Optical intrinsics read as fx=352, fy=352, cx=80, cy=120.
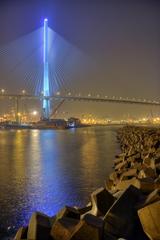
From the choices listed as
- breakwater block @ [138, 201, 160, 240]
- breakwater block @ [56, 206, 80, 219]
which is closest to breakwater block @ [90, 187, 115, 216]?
breakwater block @ [56, 206, 80, 219]

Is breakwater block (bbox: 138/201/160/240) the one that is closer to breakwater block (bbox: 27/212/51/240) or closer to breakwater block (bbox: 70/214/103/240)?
breakwater block (bbox: 70/214/103/240)

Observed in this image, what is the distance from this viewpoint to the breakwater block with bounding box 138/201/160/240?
6.10ft

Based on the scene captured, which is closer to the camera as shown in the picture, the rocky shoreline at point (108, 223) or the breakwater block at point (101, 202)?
the rocky shoreline at point (108, 223)

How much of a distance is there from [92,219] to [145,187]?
0.83 m

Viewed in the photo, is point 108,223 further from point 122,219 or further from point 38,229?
point 38,229

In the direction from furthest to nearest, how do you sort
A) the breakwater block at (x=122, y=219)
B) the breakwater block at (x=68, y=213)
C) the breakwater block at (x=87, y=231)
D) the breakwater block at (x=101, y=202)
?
1. the breakwater block at (x=101, y=202)
2. the breakwater block at (x=68, y=213)
3. the breakwater block at (x=122, y=219)
4. the breakwater block at (x=87, y=231)

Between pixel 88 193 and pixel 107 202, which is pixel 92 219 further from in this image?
pixel 88 193

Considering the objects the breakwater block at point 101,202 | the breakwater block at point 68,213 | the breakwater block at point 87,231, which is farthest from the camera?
the breakwater block at point 101,202

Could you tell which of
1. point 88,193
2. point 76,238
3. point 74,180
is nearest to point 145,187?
point 76,238

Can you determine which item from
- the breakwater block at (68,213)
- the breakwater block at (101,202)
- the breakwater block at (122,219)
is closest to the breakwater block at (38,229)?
the breakwater block at (68,213)

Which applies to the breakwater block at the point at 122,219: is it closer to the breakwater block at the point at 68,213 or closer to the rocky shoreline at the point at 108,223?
the rocky shoreline at the point at 108,223

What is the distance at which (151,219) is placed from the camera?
6.23 ft

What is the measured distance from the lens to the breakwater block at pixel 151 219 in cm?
186

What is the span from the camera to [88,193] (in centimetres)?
514
